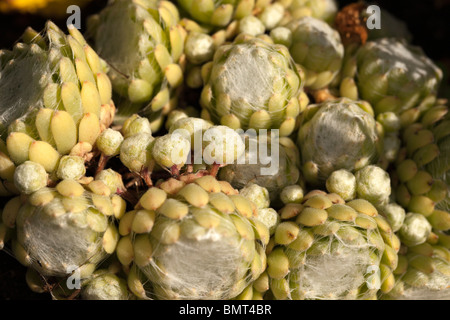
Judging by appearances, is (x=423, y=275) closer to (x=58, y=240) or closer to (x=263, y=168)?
(x=263, y=168)

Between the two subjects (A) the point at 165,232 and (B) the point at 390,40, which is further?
(B) the point at 390,40

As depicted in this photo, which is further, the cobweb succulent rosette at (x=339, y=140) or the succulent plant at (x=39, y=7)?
the succulent plant at (x=39, y=7)

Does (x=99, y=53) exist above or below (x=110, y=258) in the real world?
above

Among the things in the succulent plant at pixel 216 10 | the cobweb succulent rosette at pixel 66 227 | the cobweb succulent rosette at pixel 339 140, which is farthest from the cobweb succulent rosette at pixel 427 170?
the cobweb succulent rosette at pixel 66 227

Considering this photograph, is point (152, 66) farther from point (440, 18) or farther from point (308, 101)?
point (440, 18)

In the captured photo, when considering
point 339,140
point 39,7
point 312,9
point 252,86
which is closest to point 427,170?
point 339,140

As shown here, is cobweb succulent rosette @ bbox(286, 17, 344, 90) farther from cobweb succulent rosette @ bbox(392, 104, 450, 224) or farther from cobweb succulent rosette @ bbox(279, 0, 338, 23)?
cobweb succulent rosette @ bbox(392, 104, 450, 224)

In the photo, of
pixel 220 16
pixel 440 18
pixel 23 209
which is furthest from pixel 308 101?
pixel 440 18

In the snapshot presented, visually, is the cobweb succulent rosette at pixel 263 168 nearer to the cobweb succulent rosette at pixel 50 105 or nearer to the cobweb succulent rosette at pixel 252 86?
the cobweb succulent rosette at pixel 252 86
